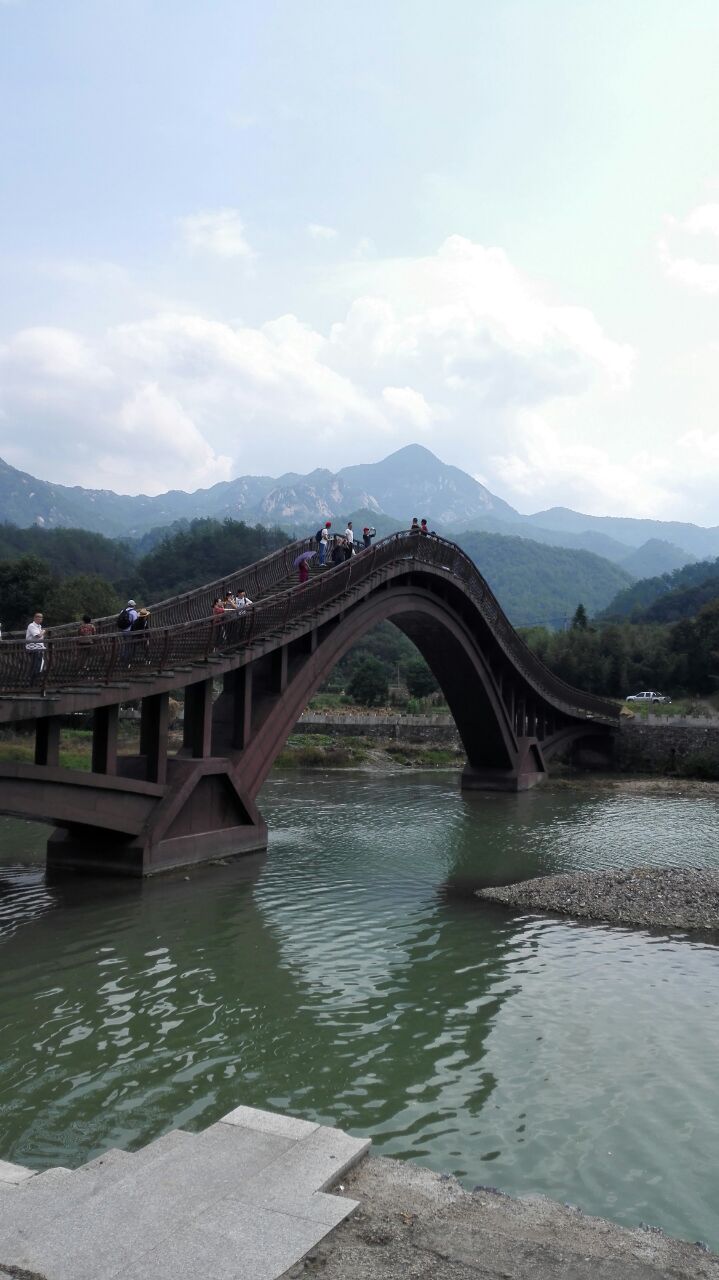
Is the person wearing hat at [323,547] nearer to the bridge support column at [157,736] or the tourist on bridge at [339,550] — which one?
the tourist on bridge at [339,550]

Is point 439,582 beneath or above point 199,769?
above

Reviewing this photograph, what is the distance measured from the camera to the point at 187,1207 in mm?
5961

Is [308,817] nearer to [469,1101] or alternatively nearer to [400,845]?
[400,845]

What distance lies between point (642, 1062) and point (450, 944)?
5.70m

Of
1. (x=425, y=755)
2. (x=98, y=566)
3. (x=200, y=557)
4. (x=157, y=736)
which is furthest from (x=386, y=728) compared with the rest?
(x=98, y=566)

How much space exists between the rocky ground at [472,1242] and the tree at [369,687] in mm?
72724

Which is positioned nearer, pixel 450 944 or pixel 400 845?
pixel 450 944

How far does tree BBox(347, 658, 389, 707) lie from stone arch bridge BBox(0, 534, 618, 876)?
1699 inches

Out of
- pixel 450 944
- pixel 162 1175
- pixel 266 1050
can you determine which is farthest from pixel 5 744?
pixel 162 1175

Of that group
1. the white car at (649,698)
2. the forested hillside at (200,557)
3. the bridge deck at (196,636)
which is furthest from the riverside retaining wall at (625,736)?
the forested hillside at (200,557)

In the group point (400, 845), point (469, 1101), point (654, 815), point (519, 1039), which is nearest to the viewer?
point (469, 1101)

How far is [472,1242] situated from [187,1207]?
1.77 metres

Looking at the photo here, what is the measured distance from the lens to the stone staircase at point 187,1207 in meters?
5.35

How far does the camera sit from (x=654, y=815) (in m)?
36.9
